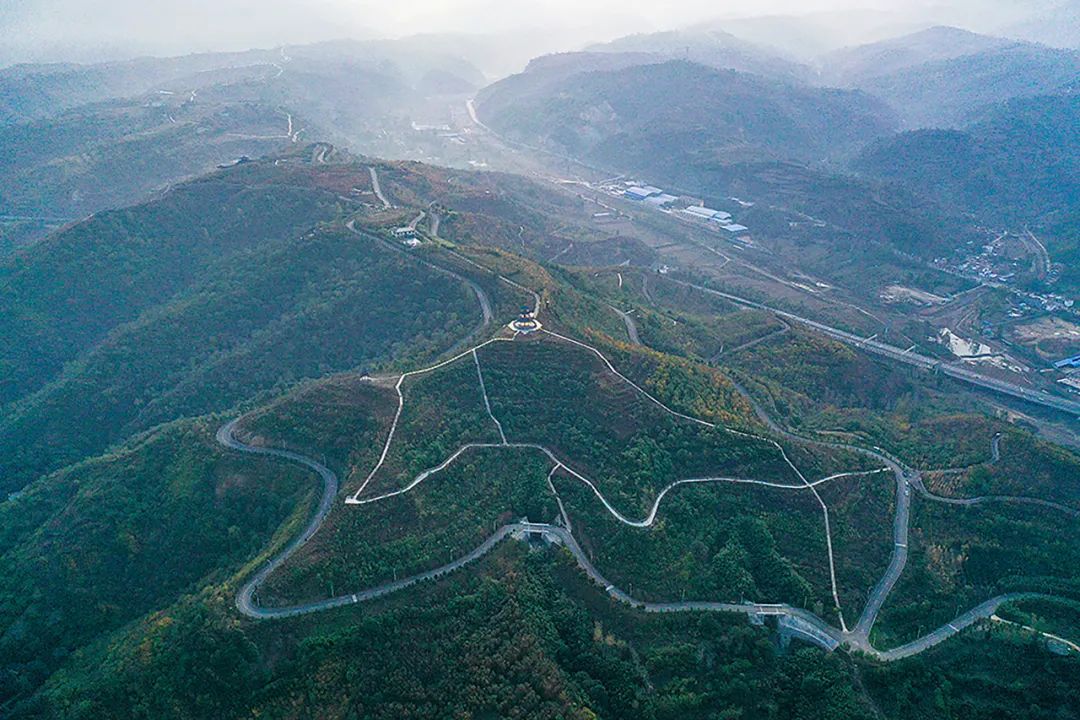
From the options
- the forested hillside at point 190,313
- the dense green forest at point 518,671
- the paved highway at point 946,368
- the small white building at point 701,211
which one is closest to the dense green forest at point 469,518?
the dense green forest at point 518,671

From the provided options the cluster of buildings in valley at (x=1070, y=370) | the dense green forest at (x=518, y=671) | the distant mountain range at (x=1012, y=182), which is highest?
the dense green forest at (x=518, y=671)

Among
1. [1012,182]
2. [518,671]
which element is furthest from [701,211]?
[518,671]

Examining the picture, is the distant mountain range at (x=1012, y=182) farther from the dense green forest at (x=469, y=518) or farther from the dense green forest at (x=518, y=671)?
the dense green forest at (x=518, y=671)

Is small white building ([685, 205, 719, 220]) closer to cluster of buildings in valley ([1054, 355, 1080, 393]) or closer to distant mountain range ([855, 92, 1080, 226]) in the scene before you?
distant mountain range ([855, 92, 1080, 226])

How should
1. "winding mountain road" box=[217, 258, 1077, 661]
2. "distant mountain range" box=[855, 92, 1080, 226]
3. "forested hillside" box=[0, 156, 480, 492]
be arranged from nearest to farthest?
1. "winding mountain road" box=[217, 258, 1077, 661]
2. "forested hillside" box=[0, 156, 480, 492]
3. "distant mountain range" box=[855, 92, 1080, 226]

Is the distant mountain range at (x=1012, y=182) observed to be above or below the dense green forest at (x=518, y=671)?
below

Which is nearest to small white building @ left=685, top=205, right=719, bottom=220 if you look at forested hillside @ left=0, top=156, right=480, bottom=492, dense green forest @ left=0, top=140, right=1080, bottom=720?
dense green forest @ left=0, top=140, right=1080, bottom=720

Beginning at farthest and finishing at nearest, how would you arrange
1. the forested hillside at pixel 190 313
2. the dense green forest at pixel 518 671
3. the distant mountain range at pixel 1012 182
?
the distant mountain range at pixel 1012 182 < the forested hillside at pixel 190 313 < the dense green forest at pixel 518 671

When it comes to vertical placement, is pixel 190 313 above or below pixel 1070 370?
above

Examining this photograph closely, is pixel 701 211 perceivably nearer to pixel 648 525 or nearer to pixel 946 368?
pixel 946 368

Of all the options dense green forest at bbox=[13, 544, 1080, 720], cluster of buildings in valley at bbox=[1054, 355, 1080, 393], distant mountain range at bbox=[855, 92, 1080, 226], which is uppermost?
dense green forest at bbox=[13, 544, 1080, 720]

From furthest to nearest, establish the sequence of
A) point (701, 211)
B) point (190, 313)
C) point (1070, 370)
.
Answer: point (701, 211) → point (1070, 370) → point (190, 313)
